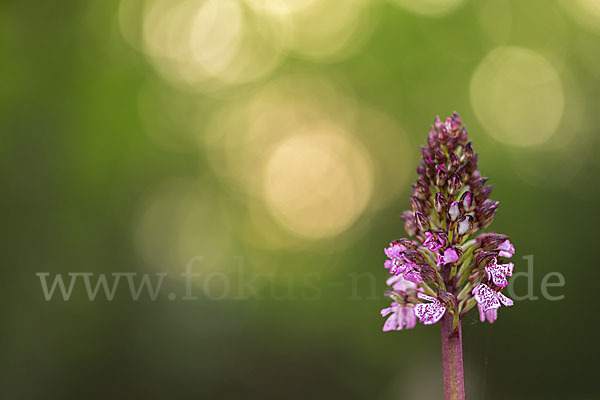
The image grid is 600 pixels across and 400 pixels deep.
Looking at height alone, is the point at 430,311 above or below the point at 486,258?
below

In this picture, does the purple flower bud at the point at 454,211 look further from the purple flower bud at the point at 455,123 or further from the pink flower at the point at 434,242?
the purple flower bud at the point at 455,123

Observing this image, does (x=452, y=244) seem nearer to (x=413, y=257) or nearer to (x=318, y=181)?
(x=413, y=257)

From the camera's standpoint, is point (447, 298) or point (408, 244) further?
point (408, 244)

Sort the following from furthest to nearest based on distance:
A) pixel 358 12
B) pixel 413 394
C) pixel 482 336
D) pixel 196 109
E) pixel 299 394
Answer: pixel 196 109 → pixel 358 12 → pixel 299 394 → pixel 413 394 → pixel 482 336

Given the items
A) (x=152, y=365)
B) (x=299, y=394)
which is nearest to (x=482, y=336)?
(x=299, y=394)

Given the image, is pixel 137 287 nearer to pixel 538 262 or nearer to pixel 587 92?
pixel 538 262

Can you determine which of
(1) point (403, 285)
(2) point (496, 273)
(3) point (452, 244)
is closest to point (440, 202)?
(3) point (452, 244)
